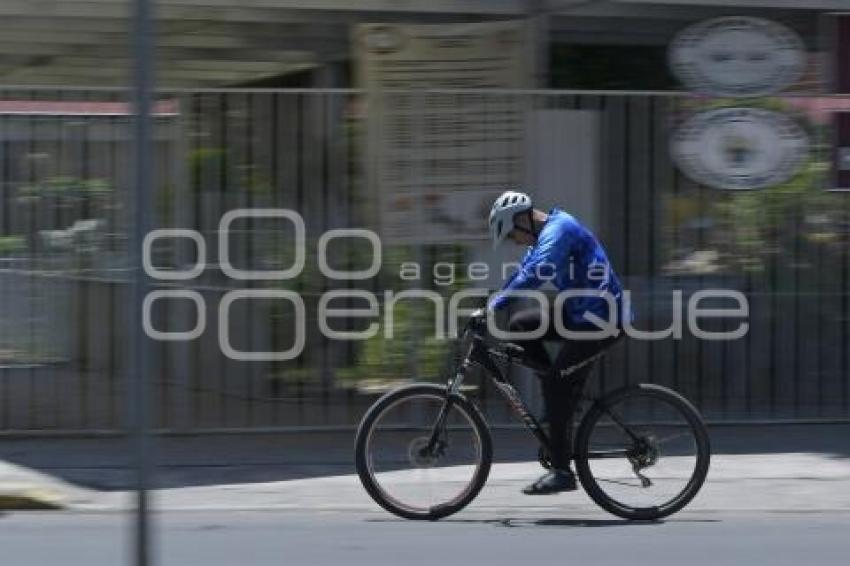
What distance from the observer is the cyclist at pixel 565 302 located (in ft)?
26.5

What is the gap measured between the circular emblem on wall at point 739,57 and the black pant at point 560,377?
319 cm

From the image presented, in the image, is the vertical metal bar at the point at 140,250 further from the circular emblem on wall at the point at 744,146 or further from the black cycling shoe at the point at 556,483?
the circular emblem on wall at the point at 744,146

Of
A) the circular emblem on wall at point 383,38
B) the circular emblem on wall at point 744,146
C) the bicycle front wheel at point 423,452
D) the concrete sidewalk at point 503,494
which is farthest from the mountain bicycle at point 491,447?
the circular emblem on wall at point 383,38

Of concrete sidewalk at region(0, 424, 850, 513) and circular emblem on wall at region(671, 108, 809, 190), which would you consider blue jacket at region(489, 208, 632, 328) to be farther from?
circular emblem on wall at region(671, 108, 809, 190)

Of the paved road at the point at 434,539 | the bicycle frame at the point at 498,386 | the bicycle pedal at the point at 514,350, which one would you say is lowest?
the paved road at the point at 434,539

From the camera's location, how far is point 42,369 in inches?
428

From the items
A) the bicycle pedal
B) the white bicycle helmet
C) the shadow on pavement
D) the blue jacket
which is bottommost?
the shadow on pavement

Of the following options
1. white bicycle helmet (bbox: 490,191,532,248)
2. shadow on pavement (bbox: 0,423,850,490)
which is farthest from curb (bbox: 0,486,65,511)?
white bicycle helmet (bbox: 490,191,532,248)

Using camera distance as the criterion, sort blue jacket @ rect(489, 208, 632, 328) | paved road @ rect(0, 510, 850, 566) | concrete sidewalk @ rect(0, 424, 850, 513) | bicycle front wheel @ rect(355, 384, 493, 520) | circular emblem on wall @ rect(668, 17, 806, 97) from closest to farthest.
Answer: paved road @ rect(0, 510, 850, 566), blue jacket @ rect(489, 208, 632, 328), bicycle front wheel @ rect(355, 384, 493, 520), concrete sidewalk @ rect(0, 424, 850, 513), circular emblem on wall @ rect(668, 17, 806, 97)

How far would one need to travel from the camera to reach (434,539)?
7957mm

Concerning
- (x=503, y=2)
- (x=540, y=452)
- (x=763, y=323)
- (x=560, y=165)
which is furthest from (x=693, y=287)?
(x=540, y=452)

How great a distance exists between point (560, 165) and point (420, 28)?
1330mm

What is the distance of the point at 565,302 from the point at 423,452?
1.07 m

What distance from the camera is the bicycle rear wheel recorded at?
8.23 meters
